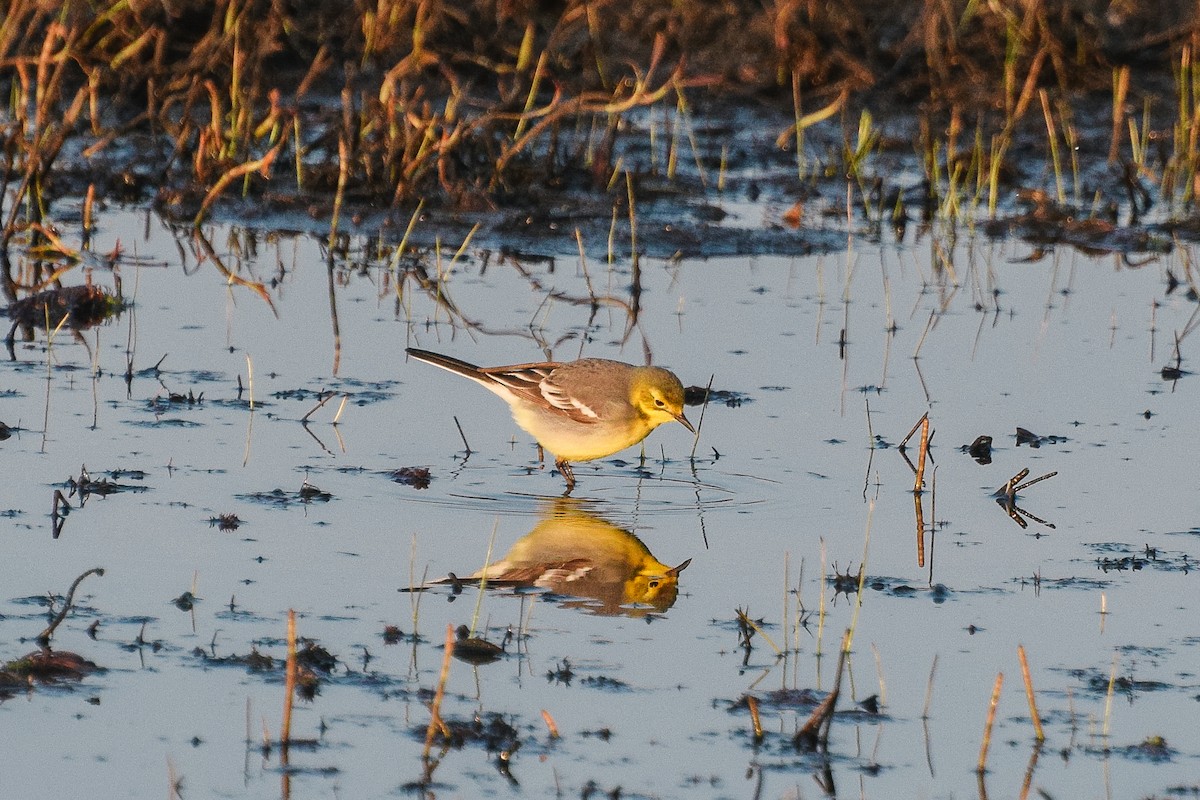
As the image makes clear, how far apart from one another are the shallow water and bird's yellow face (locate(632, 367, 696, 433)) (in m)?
0.31

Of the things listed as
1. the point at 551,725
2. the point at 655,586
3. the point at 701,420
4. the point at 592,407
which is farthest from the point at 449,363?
the point at 551,725

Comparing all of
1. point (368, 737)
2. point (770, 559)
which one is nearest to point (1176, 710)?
point (770, 559)

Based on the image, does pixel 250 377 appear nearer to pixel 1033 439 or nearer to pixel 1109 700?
pixel 1033 439

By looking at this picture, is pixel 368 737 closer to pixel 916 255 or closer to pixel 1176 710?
pixel 1176 710

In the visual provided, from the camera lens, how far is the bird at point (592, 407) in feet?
26.4

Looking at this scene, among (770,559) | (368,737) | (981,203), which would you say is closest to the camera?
(368,737)

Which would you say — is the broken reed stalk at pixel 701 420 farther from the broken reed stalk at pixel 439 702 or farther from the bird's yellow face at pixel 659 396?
the broken reed stalk at pixel 439 702

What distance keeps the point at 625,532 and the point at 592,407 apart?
802 mm

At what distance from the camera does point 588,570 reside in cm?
695

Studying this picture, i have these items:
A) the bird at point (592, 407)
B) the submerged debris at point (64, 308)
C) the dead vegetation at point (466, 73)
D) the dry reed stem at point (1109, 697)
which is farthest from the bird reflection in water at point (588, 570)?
the dead vegetation at point (466, 73)

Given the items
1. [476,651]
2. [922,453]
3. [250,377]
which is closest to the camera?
[476,651]

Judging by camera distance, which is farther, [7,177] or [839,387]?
[7,177]

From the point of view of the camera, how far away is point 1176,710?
5746 mm

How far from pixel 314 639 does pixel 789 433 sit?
3.37 metres
